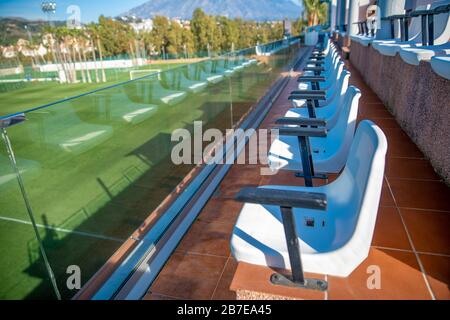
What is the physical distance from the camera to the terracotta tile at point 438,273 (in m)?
1.42

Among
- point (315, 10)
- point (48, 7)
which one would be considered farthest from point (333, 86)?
point (48, 7)

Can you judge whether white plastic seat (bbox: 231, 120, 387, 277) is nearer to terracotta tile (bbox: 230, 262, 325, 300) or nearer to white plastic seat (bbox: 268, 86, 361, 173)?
terracotta tile (bbox: 230, 262, 325, 300)

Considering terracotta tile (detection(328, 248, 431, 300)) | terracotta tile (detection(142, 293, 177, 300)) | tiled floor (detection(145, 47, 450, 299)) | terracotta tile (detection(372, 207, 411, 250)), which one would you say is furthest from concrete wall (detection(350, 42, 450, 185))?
terracotta tile (detection(142, 293, 177, 300))

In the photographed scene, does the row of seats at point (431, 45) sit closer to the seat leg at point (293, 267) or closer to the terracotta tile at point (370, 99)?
the terracotta tile at point (370, 99)

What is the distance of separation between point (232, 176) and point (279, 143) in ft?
2.58

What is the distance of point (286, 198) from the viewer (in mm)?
1066

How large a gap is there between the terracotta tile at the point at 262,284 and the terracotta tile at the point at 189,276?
43cm

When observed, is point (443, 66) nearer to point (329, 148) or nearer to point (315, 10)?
point (329, 148)

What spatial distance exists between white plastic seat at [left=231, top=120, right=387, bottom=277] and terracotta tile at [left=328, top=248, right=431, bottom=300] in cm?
13

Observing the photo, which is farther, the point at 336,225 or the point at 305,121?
the point at 305,121

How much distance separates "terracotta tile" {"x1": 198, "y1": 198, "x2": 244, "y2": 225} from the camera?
7.62 ft

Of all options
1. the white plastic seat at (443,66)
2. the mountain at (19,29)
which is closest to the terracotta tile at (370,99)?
the white plastic seat at (443,66)

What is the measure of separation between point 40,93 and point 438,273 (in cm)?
4297

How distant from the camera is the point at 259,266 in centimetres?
133
